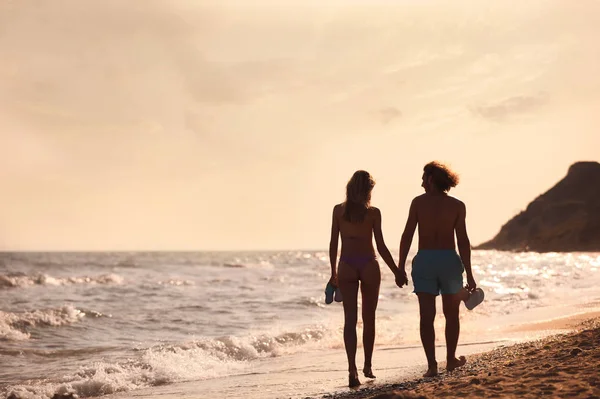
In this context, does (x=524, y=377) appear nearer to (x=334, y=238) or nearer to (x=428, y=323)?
(x=428, y=323)

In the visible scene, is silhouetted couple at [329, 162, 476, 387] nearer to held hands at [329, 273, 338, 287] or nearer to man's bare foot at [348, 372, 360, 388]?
held hands at [329, 273, 338, 287]

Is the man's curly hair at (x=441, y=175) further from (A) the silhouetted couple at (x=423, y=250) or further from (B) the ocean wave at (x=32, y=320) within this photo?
(B) the ocean wave at (x=32, y=320)

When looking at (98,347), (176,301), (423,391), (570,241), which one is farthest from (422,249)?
(570,241)

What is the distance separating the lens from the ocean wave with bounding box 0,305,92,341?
13.4 m

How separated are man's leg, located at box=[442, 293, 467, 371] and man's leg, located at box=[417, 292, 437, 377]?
0.14m

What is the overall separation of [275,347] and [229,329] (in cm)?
250

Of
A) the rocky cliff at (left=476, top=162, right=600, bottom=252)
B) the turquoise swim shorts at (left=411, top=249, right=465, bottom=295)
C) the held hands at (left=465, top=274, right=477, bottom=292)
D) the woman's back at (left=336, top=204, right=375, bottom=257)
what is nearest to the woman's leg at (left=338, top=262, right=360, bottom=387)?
the woman's back at (left=336, top=204, right=375, bottom=257)

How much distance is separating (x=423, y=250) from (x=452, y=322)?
2.61ft

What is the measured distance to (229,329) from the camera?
14.4 meters

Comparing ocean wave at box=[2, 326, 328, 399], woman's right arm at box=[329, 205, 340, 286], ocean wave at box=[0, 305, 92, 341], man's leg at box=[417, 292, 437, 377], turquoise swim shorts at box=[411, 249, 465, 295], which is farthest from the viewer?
ocean wave at box=[0, 305, 92, 341]

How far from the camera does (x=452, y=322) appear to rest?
21.8ft

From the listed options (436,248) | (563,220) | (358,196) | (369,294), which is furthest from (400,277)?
(563,220)

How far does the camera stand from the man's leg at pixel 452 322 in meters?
6.48

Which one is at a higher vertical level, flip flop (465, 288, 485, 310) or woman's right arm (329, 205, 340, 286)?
woman's right arm (329, 205, 340, 286)
